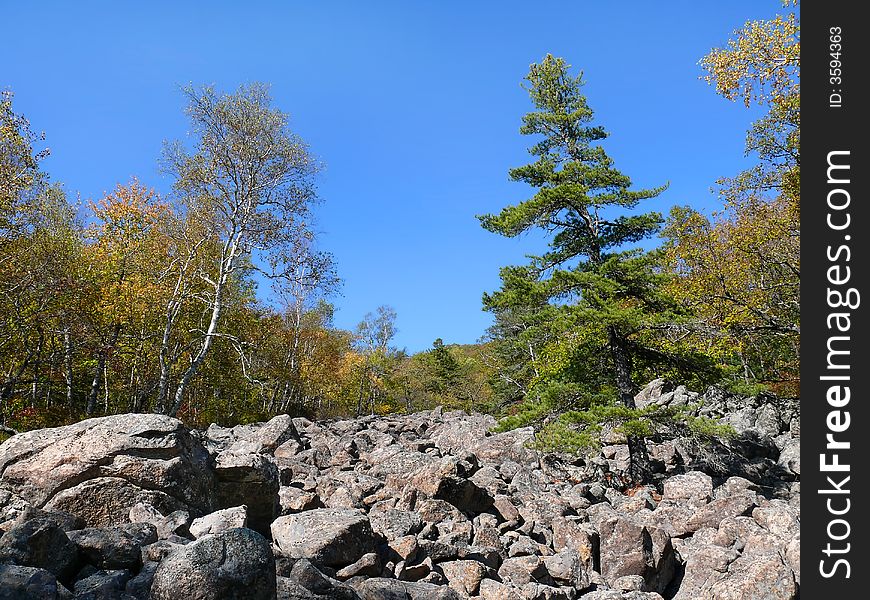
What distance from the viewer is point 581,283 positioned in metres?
16.8

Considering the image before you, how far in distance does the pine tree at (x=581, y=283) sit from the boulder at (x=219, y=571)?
38.0ft

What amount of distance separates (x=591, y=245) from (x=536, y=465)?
743 cm

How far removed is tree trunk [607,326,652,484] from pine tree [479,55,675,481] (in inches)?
1.2

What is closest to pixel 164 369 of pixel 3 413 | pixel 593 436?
pixel 3 413

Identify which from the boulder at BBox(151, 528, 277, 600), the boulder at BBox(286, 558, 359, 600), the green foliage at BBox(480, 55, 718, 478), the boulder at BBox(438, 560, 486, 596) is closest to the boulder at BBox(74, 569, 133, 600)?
the boulder at BBox(151, 528, 277, 600)

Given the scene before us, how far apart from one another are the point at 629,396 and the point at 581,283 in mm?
3823

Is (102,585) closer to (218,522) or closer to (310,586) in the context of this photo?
(310,586)

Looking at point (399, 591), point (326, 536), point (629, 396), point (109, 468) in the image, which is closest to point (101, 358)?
point (109, 468)

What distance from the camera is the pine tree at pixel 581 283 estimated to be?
1614cm

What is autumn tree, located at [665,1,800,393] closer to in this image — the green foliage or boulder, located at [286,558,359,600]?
the green foliage

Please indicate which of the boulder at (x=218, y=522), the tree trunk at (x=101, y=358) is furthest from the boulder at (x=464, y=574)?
the tree trunk at (x=101, y=358)

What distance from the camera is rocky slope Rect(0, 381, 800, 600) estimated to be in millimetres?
4719

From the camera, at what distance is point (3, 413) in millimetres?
19516
